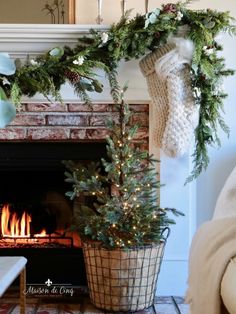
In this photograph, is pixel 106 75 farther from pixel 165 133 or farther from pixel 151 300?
pixel 151 300

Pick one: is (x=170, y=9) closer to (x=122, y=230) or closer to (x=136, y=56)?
(x=136, y=56)

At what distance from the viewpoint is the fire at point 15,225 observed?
9.69ft

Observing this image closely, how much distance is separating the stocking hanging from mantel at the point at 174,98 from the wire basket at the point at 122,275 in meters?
0.52

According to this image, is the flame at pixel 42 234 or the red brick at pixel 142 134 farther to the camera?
the flame at pixel 42 234

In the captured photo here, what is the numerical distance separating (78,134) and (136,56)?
1.77ft

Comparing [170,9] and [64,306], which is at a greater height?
→ [170,9]

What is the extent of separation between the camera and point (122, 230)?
94.5 inches

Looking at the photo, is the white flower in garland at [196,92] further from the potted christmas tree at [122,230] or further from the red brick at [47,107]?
the red brick at [47,107]

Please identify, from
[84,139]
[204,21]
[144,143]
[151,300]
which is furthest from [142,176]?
[204,21]

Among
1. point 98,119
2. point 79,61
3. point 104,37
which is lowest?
point 98,119

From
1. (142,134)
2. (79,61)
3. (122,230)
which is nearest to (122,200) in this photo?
(122,230)

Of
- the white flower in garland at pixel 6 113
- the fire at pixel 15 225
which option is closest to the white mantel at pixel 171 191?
the fire at pixel 15 225

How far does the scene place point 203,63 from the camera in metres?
2.44

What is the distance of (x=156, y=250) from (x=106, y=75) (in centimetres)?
93
